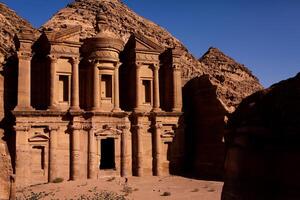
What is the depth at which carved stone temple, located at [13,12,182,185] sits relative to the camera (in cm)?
2392

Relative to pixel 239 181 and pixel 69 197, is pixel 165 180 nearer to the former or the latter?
pixel 69 197

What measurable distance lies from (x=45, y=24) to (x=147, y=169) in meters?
14.4

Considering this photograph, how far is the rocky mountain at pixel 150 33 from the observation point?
97.3ft

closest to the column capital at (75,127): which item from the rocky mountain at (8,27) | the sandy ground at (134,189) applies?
the sandy ground at (134,189)

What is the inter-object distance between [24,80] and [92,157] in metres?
6.68

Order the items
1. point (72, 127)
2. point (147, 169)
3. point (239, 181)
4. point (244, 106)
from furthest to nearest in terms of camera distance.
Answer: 1. point (147, 169)
2. point (72, 127)
3. point (244, 106)
4. point (239, 181)

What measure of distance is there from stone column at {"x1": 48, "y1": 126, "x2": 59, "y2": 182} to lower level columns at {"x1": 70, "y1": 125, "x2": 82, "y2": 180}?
3.53ft

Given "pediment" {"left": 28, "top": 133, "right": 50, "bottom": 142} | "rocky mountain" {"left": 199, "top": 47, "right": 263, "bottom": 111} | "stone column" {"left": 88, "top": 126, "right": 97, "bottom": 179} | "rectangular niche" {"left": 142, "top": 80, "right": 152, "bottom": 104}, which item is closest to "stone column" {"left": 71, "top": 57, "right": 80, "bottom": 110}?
"stone column" {"left": 88, "top": 126, "right": 97, "bottom": 179}

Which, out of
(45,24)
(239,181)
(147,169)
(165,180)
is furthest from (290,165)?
(45,24)

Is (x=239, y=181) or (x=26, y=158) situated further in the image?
(x=26, y=158)

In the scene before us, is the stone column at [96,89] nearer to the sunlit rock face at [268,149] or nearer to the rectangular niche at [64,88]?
the rectangular niche at [64,88]

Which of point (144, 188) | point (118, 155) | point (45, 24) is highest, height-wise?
point (45, 24)

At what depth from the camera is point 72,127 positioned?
24.6 metres

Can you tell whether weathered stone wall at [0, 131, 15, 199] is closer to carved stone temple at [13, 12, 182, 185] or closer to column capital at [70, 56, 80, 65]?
carved stone temple at [13, 12, 182, 185]
